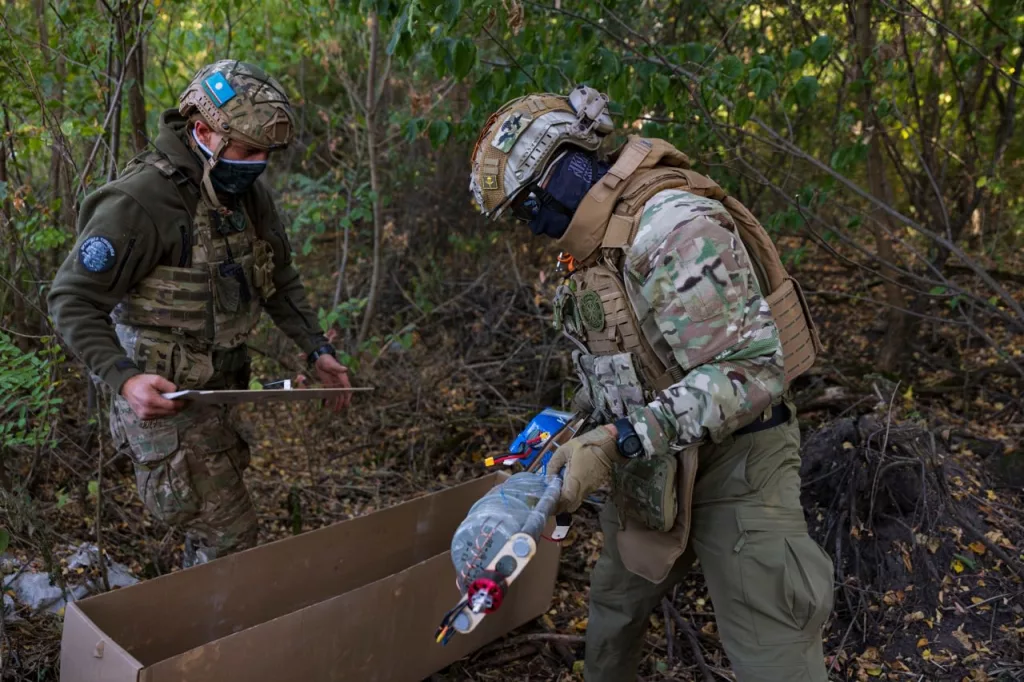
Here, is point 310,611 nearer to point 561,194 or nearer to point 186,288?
point 186,288

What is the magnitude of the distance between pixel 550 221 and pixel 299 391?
0.97m

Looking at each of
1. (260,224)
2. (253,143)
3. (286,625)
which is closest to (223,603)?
(286,625)

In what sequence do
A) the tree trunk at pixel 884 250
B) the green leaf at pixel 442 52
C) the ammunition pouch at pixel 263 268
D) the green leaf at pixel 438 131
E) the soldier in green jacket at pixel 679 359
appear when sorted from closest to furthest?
the soldier in green jacket at pixel 679 359, the ammunition pouch at pixel 263 268, the green leaf at pixel 442 52, the green leaf at pixel 438 131, the tree trunk at pixel 884 250

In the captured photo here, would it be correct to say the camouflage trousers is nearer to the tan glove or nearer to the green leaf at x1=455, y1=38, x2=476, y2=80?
the tan glove

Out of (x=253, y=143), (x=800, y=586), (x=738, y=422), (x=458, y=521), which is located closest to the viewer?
(x=738, y=422)

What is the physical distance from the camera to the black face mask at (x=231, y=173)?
8.53 feet

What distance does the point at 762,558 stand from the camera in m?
1.97

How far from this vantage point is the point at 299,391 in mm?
2385

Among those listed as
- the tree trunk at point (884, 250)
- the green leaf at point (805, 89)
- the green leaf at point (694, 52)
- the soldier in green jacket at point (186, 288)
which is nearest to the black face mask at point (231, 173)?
the soldier in green jacket at point (186, 288)

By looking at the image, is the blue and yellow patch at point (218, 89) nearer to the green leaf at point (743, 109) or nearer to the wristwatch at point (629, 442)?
the wristwatch at point (629, 442)

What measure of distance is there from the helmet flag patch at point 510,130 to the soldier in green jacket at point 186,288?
3.16 feet

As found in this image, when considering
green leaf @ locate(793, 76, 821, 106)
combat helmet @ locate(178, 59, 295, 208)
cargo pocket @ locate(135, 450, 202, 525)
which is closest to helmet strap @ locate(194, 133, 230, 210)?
combat helmet @ locate(178, 59, 295, 208)

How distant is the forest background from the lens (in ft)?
9.96

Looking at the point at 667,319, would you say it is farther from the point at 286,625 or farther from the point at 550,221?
the point at 286,625
